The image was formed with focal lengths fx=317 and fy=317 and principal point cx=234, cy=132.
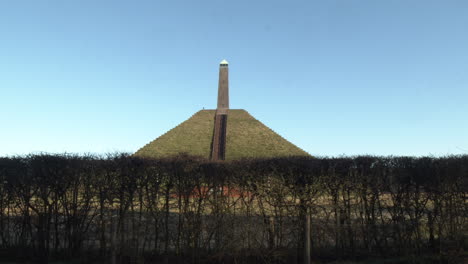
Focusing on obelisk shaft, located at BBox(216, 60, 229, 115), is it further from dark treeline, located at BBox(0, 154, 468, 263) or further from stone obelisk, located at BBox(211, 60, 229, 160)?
dark treeline, located at BBox(0, 154, 468, 263)

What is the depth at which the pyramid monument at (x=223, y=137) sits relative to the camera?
45594mm

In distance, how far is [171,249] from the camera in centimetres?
870

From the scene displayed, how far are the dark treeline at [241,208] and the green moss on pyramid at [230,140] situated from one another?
32.8 m

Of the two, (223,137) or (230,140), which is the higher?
(223,137)

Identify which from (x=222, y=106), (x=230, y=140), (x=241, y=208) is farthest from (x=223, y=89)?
(x=241, y=208)

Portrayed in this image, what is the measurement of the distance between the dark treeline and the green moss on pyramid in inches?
1291

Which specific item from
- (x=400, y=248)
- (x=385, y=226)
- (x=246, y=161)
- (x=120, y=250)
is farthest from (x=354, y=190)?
(x=120, y=250)

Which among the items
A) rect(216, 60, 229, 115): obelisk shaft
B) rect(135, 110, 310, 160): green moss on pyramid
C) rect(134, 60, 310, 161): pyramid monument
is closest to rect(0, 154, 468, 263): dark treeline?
rect(134, 60, 310, 161): pyramid monument

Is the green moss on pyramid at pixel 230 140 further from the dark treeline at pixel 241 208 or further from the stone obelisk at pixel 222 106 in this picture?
the dark treeline at pixel 241 208

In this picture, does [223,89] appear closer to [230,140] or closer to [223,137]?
[223,137]

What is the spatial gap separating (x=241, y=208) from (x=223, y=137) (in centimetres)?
4172

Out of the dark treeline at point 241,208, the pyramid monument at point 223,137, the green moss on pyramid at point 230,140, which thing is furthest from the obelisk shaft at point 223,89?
the dark treeline at point 241,208

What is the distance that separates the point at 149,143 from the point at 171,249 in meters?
43.2

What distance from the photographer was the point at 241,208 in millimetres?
8617
